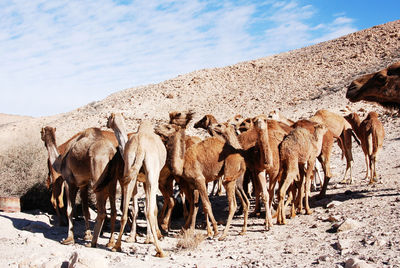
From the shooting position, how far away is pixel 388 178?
44.8 ft

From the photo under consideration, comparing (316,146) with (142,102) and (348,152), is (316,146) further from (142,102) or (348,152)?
(142,102)

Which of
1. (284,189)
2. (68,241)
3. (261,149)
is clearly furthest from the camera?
(284,189)

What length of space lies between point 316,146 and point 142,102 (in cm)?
3075

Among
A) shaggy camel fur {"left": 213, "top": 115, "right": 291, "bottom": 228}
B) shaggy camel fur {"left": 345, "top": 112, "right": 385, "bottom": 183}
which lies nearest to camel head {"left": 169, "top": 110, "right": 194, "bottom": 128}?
shaggy camel fur {"left": 213, "top": 115, "right": 291, "bottom": 228}

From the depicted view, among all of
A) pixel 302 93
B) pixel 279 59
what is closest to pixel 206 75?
pixel 279 59

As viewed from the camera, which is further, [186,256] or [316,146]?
[316,146]

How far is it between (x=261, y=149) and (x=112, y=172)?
10.1 feet

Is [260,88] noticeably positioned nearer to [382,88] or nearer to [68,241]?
[382,88]

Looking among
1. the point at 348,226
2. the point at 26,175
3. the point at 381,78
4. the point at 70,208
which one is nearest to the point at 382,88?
the point at 381,78

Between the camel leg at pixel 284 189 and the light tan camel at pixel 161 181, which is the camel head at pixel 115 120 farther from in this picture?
the camel leg at pixel 284 189

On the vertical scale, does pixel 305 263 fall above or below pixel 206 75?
below

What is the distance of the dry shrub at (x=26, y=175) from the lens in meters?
13.0

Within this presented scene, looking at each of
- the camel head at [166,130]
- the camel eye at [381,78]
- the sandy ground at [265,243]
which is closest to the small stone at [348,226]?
the sandy ground at [265,243]

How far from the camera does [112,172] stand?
29.5ft
